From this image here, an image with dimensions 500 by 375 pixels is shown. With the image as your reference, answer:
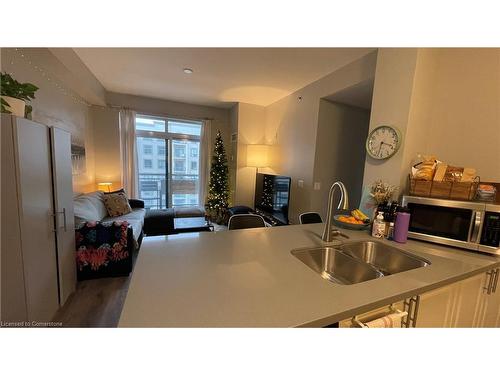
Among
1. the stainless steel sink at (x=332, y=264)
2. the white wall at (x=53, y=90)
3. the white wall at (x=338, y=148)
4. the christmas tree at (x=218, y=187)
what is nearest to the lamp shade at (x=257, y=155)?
the christmas tree at (x=218, y=187)

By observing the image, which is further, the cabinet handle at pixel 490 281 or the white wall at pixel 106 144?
the white wall at pixel 106 144

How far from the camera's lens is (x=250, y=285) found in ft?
2.74

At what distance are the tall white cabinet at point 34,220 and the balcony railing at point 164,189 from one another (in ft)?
9.54

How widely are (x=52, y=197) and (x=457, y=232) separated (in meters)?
3.01

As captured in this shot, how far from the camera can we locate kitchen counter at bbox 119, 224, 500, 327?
665 mm

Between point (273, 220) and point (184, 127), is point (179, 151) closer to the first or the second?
point (184, 127)

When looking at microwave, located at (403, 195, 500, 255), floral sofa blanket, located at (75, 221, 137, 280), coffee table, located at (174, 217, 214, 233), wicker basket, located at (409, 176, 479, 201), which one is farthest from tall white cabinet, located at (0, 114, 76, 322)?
wicker basket, located at (409, 176, 479, 201)

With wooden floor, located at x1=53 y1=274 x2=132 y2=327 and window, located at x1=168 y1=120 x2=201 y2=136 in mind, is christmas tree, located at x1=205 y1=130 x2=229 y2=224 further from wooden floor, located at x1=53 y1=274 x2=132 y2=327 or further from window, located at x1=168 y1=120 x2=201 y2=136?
wooden floor, located at x1=53 y1=274 x2=132 y2=327

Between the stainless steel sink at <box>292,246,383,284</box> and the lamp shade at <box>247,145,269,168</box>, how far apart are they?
3150mm

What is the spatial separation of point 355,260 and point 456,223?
30.8 inches

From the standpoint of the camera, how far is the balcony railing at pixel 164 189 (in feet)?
15.6

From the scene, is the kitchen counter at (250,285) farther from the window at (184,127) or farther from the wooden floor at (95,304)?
the window at (184,127)

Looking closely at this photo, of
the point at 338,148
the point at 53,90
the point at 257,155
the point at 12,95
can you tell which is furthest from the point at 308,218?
the point at 53,90
